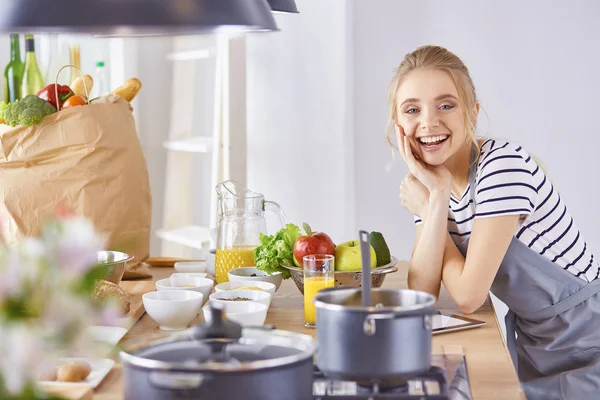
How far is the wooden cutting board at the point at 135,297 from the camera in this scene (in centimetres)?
158

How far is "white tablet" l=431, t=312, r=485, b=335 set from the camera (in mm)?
1514

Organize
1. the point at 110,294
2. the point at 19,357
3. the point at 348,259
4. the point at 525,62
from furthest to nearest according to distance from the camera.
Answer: the point at 525,62, the point at 348,259, the point at 110,294, the point at 19,357

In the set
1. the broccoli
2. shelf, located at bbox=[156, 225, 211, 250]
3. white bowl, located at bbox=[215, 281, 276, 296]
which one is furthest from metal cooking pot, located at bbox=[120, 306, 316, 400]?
shelf, located at bbox=[156, 225, 211, 250]

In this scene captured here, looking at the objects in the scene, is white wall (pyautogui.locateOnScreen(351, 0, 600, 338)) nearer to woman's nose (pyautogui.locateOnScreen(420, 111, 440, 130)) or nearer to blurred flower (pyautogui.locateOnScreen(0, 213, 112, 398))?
woman's nose (pyautogui.locateOnScreen(420, 111, 440, 130))

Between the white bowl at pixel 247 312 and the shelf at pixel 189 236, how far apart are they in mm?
1613

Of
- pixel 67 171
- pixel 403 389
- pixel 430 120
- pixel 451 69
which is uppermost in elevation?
pixel 451 69

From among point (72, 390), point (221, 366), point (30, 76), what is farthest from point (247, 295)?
point (30, 76)

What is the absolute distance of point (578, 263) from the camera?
1.86 metres

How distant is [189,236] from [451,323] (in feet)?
6.03

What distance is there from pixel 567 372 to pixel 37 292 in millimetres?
1304

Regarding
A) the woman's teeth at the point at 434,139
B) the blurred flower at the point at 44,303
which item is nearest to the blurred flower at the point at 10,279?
the blurred flower at the point at 44,303

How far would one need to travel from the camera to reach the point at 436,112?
1.88 meters

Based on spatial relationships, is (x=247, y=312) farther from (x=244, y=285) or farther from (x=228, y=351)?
(x=228, y=351)

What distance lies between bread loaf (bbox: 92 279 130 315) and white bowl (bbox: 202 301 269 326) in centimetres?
19
